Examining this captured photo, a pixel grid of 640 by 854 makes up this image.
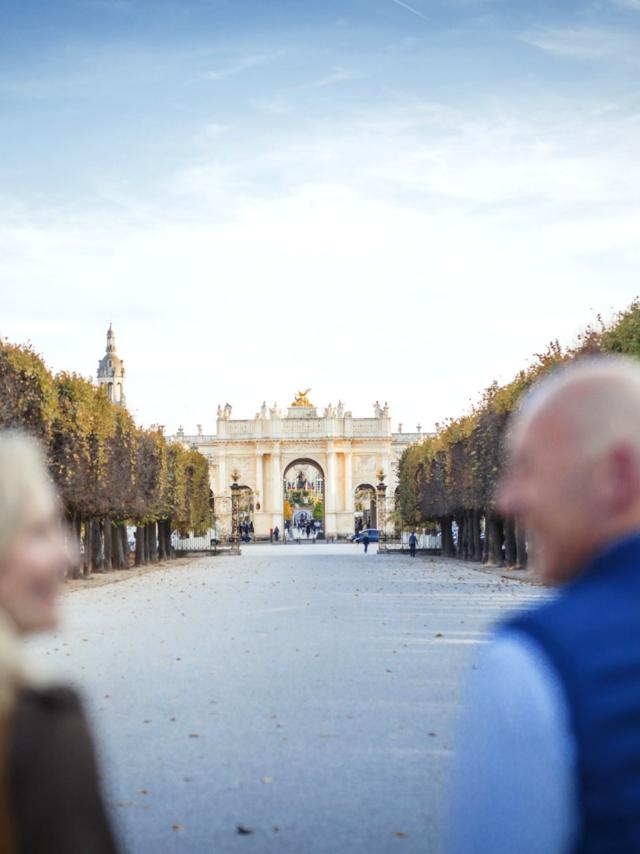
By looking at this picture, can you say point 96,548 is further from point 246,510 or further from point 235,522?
point 246,510

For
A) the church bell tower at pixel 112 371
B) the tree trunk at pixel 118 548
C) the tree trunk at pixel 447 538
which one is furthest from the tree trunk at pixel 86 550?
the church bell tower at pixel 112 371

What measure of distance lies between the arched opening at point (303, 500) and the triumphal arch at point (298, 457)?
1804 mm

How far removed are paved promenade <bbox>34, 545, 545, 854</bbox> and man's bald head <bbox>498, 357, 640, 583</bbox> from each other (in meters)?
5.14

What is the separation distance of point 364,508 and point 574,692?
451 feet

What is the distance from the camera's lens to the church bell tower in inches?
5689

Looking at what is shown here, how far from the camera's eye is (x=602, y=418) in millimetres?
2471

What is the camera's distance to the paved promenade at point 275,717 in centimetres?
800

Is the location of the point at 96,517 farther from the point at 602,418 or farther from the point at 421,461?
the point at 602,418

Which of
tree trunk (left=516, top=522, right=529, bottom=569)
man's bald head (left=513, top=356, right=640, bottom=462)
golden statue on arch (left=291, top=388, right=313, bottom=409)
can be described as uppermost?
golden statue on arch (left=291, top=388, right=313, bottom=409)

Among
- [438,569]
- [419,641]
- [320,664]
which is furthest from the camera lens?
[438,569]

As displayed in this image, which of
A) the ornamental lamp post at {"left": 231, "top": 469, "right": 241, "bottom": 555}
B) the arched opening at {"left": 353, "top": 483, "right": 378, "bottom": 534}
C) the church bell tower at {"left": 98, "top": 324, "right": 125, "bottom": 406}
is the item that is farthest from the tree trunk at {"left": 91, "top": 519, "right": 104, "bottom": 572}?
the church bell tower at {"left": 98, "top": 324, "right": 125, "bottom": 406}

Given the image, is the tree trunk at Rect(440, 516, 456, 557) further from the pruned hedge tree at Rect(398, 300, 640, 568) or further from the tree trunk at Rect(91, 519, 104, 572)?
the tree trunk at Rect(91, 519, 104, 572)

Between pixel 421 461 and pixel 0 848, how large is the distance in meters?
73.3

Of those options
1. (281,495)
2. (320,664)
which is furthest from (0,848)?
(281,495)
